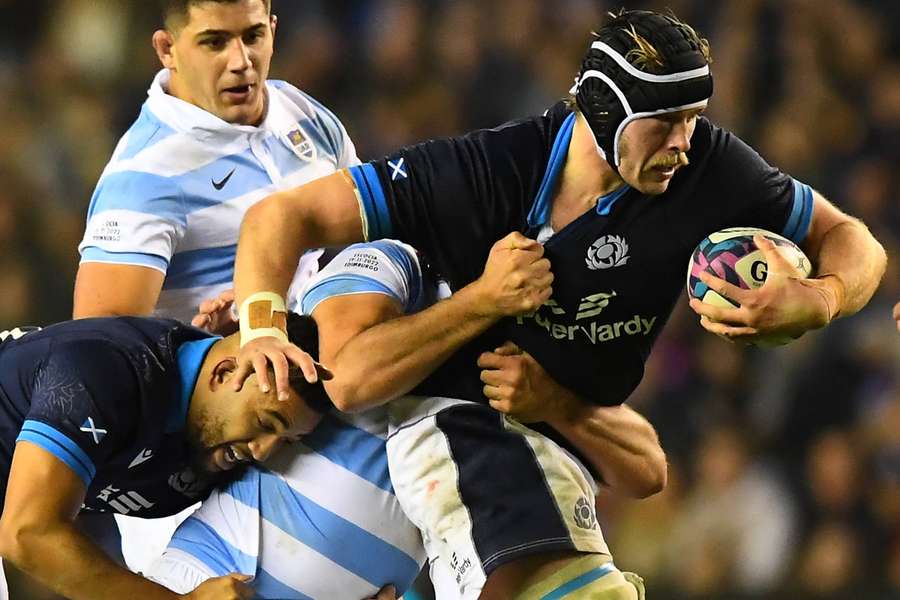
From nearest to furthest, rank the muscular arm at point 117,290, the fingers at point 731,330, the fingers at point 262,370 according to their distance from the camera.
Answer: the fingers at point 262,370, the fingers at point 731,330, the muscular arm at point 117,290

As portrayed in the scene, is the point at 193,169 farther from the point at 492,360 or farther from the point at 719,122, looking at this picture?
the point at 719,122

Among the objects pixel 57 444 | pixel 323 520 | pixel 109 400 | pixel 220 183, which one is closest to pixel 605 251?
pixel 323 520

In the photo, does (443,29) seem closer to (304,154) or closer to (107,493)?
(304,154)

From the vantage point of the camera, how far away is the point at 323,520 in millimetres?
3562

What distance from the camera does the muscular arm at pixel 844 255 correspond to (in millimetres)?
3309

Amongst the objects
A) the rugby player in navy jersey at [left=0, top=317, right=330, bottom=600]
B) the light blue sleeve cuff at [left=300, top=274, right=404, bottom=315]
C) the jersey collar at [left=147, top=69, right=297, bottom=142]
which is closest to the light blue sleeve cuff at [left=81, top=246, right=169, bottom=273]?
the jersey collar at [left=147, top=69, right=297, bottom=142]

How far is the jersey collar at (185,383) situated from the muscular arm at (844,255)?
4.38ft

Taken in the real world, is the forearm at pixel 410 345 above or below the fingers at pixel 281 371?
below

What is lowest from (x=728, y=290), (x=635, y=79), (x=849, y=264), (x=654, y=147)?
(x=849, y=264)

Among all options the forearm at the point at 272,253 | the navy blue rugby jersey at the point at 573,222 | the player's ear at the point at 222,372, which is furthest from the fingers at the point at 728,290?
the player's ear at the point at 222,372

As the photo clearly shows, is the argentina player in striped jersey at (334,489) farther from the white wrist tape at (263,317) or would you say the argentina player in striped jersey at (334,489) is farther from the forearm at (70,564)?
the forearm at (70,564)

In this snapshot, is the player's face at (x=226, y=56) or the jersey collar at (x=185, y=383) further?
the player's face at (x=226, y=56)

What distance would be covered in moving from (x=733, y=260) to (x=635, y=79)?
41 cm

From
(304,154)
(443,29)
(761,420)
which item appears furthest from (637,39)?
(443,29)
